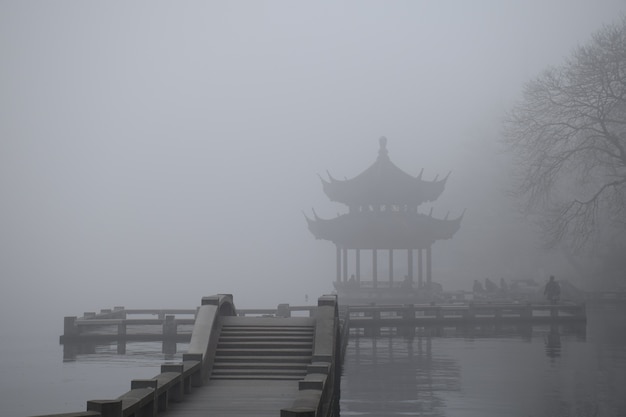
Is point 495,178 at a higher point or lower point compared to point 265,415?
higher

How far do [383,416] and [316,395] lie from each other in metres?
4.09

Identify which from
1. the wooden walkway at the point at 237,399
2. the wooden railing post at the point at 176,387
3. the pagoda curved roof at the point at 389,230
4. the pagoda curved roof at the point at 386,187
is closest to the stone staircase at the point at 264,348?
the wooden walkway at the point at 237,399

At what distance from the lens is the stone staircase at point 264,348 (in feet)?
53.9

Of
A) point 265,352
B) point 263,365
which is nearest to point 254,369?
point 263,365

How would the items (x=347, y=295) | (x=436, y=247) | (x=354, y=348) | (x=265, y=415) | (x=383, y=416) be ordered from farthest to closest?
(x=436, y=247) → (x=347, y=295) → (x=354, y=348) → (x=383, y=416) → (x=265, y=415)

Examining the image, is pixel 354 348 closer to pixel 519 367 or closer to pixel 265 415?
pixel 519 367

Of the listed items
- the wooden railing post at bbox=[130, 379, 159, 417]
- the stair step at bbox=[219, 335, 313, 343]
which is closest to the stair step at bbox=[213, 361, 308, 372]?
the stair step at bbox=[219, 335, 313, 343]

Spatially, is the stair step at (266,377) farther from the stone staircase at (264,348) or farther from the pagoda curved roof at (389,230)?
the pagoda curved roof at (389,230)

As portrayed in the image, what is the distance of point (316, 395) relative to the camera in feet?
38.7

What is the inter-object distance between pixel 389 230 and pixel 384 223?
531 millimetres

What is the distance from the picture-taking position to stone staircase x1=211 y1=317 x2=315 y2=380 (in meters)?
16.4

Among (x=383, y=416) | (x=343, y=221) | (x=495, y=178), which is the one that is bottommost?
(x=383, y=416)

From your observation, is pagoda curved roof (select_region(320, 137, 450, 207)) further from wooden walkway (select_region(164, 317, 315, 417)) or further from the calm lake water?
wooden walkway (select_region(164, 317, 315, 417))

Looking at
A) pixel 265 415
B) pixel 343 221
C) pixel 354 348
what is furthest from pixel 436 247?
pixel 265 415
